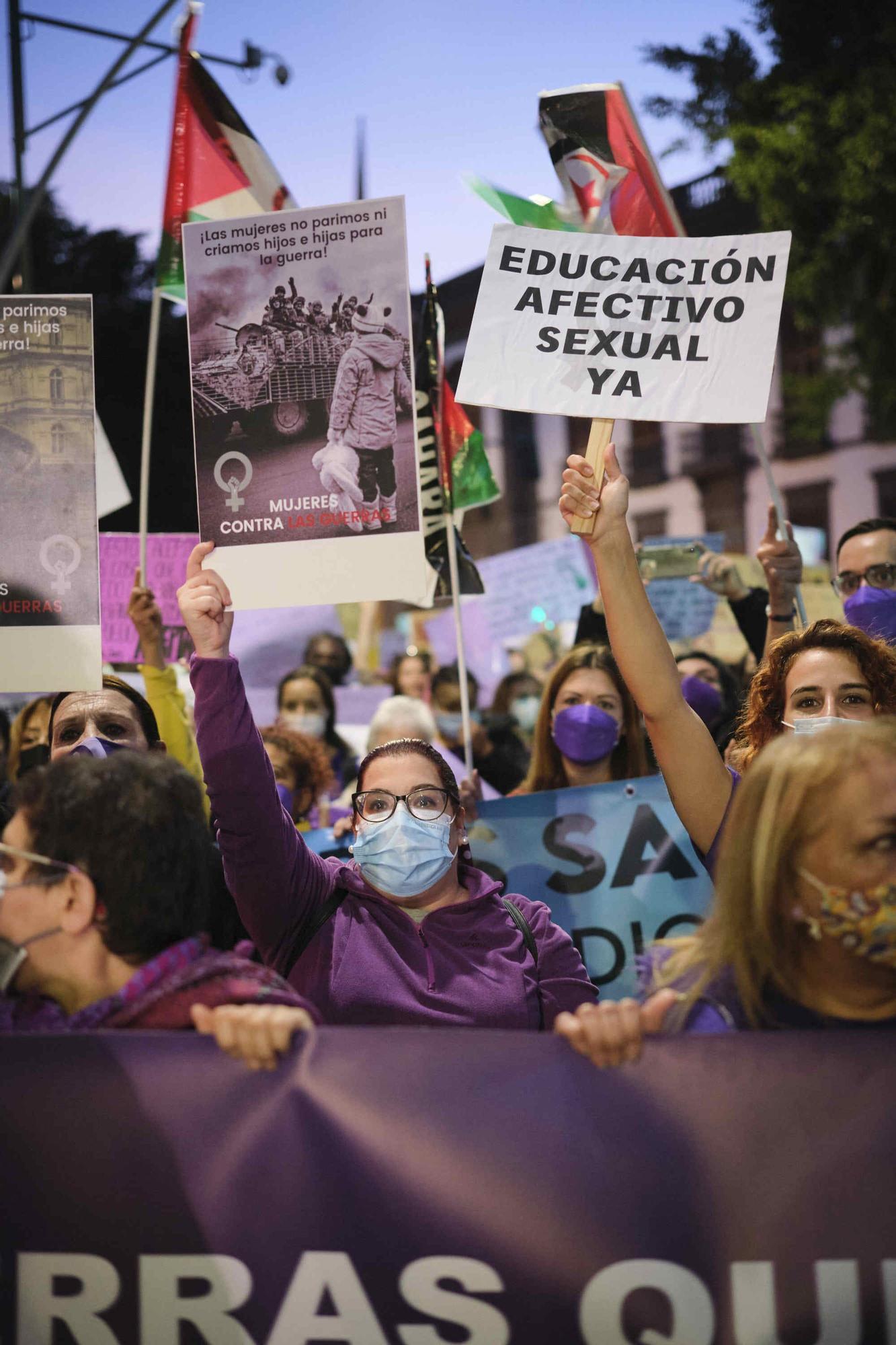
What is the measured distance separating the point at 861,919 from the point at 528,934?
1.03 metres

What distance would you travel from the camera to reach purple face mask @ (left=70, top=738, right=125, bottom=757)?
3084 mm

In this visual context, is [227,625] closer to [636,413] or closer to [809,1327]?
[636,413]

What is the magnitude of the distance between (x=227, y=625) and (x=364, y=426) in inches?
38.7

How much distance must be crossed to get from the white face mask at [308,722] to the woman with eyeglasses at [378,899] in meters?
3.46

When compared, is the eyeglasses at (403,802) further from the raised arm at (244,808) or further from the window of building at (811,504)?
the window of building at (811,504)

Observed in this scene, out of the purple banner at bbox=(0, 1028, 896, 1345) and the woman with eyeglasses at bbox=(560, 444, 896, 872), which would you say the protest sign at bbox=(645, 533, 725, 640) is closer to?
the woman with eyeglasses at bbox=(560, 444, 896, 872)

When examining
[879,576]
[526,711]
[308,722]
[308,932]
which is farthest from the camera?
[526,711]

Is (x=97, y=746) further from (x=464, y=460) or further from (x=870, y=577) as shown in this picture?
(x=870, y=577)

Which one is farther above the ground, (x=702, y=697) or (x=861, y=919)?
(x=702, y=697)

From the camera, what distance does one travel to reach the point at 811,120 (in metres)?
A: 15.0

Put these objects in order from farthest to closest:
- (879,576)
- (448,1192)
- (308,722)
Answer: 1. (308,722)
2. (879,576)
3. (448,1192)

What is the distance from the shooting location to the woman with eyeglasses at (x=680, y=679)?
2705 millimetres

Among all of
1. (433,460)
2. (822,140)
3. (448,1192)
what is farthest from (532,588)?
(822,140)

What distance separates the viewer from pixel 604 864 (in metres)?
4.27
